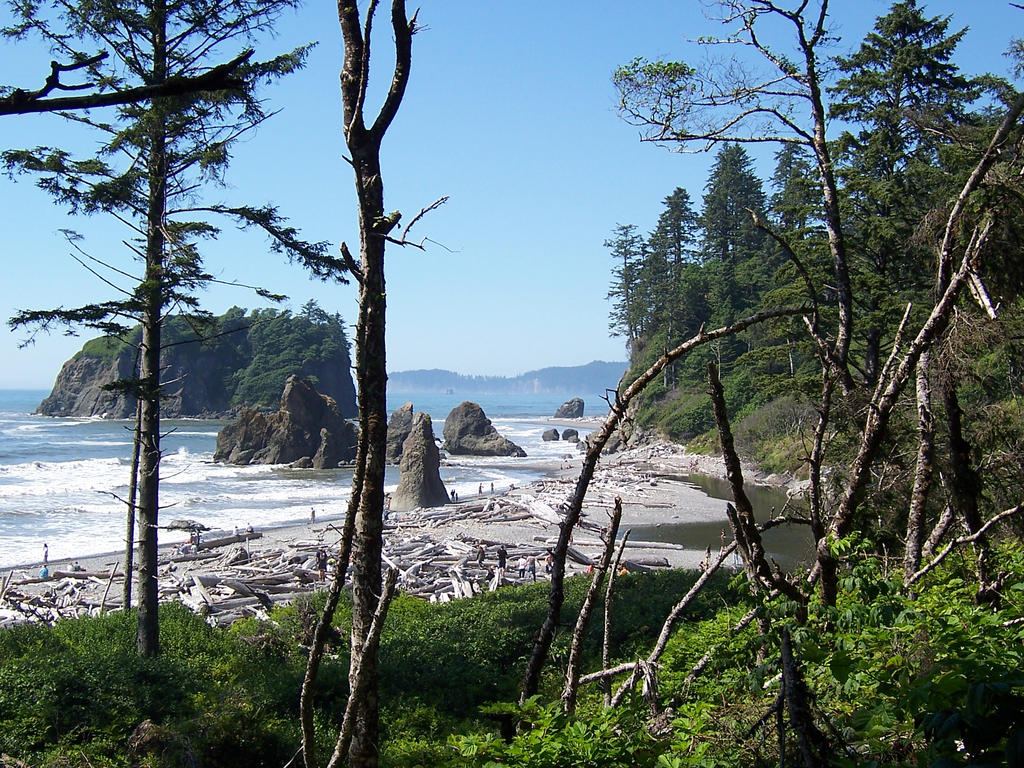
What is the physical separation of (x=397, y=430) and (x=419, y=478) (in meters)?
24.2

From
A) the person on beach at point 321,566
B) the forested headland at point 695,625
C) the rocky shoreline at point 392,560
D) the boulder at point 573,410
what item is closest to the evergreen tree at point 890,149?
the forested headland at point 695,625

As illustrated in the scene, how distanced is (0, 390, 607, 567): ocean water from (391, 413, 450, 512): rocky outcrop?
8.68ft

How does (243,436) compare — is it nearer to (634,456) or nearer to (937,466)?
(634,456)

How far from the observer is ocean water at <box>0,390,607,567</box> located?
27.0 meters

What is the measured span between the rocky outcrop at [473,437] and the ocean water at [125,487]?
2254mm

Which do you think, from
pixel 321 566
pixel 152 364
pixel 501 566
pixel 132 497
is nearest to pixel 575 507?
pixel 152 364

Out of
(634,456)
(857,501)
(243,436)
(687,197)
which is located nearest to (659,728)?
(857,501)

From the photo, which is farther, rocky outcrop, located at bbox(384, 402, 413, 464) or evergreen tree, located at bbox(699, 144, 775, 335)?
evergreen tree, located at bbox(699, 144, 775, 335)

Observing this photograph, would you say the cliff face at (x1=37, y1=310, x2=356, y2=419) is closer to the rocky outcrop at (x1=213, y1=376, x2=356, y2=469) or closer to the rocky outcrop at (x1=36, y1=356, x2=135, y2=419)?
A: the rocky outcrop at (x1=36, y1=356, x2=135, y2=419)

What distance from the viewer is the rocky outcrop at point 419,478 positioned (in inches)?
1298

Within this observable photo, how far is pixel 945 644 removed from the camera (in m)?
3.49

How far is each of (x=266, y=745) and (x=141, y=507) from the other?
5.43m

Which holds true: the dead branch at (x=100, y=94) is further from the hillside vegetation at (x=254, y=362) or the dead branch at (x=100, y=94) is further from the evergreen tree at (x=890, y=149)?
the hillside vegetation at (x=254, y=362)

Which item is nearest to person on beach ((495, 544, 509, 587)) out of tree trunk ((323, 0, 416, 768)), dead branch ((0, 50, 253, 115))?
tree trunk ((323, 0, 416, 768))
